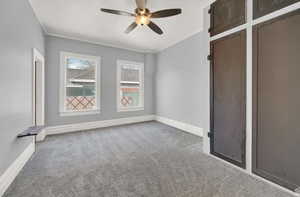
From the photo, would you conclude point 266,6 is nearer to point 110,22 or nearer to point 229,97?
point 229,97

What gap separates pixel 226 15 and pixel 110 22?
7.74ft

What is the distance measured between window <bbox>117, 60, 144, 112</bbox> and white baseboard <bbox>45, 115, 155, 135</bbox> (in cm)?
38

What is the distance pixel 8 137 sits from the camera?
1830 mm

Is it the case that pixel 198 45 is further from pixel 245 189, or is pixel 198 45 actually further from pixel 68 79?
pixel 68 79

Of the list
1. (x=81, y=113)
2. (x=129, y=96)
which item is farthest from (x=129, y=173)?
(x=129, y=96)

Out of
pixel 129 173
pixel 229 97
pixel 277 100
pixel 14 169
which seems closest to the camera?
pixel 277 100

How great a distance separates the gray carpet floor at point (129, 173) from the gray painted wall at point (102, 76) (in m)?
1.06

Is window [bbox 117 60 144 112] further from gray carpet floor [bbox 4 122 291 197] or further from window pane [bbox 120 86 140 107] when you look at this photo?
gray carpet floor [bbox 4 122 291 197]

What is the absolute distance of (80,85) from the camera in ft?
14.4

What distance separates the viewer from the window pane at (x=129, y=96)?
205 inches

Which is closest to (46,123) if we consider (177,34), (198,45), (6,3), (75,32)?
(75,32)

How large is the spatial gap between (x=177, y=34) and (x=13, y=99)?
3.76m

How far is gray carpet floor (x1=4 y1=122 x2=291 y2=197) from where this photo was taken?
1672 mm

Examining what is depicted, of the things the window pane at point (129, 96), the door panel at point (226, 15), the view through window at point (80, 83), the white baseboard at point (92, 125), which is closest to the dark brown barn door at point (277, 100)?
the door panel at point (226, 15)
